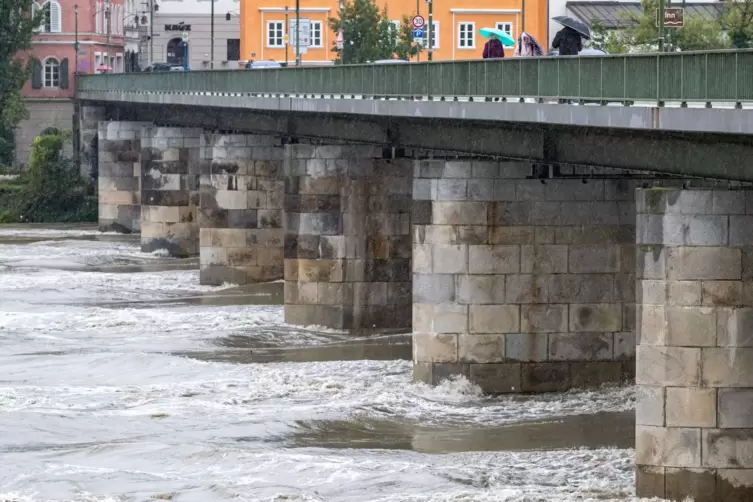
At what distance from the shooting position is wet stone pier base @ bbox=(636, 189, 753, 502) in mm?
26547

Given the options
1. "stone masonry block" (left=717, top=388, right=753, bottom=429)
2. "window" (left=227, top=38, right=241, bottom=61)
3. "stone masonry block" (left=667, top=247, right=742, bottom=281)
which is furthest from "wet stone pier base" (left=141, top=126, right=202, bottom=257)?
"window" (left=227, top=38, right=241, bottom=61)

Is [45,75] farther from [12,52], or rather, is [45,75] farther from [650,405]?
[650,405]

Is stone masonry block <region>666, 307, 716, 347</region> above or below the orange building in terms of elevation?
below

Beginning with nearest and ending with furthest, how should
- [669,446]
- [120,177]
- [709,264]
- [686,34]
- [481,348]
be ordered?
1. [669,446]
2. [709,264]
3. [481,348]
4. [686,34]
5. [120,177]

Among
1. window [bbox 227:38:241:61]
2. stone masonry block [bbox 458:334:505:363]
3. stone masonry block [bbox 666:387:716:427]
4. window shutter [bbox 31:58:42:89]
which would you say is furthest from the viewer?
window [bbox 227:38:241:61]

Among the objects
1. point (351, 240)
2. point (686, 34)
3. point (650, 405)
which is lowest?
point (650, 405)

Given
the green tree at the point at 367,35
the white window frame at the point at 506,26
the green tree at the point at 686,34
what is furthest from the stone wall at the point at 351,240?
the white window frame at the point at 506,26

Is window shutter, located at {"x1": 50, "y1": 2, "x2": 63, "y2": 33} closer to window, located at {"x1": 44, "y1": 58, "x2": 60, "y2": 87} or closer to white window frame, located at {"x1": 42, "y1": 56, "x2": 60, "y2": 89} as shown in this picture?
white window frame, located at {"x1": 42, "y1": 56, "x2": 60, "y2": 89}

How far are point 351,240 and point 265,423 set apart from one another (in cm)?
1491

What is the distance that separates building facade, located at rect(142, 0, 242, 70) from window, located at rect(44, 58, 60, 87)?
637 centimetres

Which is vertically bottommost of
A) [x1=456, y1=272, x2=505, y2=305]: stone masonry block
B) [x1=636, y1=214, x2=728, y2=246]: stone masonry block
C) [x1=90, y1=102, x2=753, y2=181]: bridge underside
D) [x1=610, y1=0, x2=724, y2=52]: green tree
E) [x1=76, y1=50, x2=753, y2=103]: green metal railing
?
[x1=456, y1=272, x2=505, y2=305]: stone masonry block

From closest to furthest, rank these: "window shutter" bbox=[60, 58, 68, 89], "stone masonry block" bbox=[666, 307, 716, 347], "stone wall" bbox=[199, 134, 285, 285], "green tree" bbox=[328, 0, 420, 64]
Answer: "stone masonry block" bbox=[666, 307, 716, 347] → "stone wall" bbox=[199, 134, 285, 285] → "green tree" bbox=[328, 0, 420, 64] → "window shutter" bbox=[60, 58, 68, 89]

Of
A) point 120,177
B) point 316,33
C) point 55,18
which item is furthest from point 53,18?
point 120,177

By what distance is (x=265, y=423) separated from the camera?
34.5m
